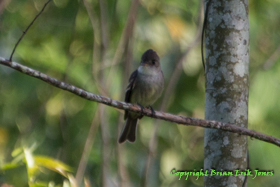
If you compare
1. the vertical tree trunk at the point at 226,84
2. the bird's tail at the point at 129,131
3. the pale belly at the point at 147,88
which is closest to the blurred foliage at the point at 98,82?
the bird's tail at the point at 129,131

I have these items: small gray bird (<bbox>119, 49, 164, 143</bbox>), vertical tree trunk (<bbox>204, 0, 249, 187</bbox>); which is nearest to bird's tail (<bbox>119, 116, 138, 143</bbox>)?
small gray bird (<bbox>119, 49, 164, 143</bbox>)

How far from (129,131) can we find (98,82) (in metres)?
0.75

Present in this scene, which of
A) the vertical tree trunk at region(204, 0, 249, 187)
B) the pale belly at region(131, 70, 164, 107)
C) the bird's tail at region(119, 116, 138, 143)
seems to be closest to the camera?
the vertical tree trunk at region(204, 0, 249, 187)

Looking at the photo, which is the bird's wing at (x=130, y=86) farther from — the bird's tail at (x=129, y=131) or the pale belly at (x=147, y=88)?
the bird's tail at (x=129, y=131)

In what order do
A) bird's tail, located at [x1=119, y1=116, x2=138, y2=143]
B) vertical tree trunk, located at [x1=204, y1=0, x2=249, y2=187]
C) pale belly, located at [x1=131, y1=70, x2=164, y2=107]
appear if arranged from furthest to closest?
bird's tail, located at [x1=119, y1=116, x2=138, y2=143] → pale belly, located at [x1=131, y1=70, x2=164, y2=107] → vertical tree trunk, located at [x1=204, y1=0, x2=249, y2=187]

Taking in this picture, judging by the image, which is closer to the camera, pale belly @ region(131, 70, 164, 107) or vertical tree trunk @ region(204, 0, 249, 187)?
vertical tree trunk @ region(204, 0, 249, 187)

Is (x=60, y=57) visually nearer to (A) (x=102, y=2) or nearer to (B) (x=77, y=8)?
(B) (x=77, y=8)

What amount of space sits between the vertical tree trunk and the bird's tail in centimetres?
163

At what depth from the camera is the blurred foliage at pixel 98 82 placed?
3770mm

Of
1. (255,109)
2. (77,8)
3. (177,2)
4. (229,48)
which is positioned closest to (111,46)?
(77,8)

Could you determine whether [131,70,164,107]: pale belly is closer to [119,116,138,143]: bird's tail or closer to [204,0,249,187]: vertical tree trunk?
[119,116,138,143]: bird's tail

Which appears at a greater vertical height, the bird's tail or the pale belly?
the pale belly

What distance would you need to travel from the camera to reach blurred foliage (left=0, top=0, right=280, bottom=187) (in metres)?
3.77

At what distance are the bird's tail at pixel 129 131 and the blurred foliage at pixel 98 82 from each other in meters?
0.09
